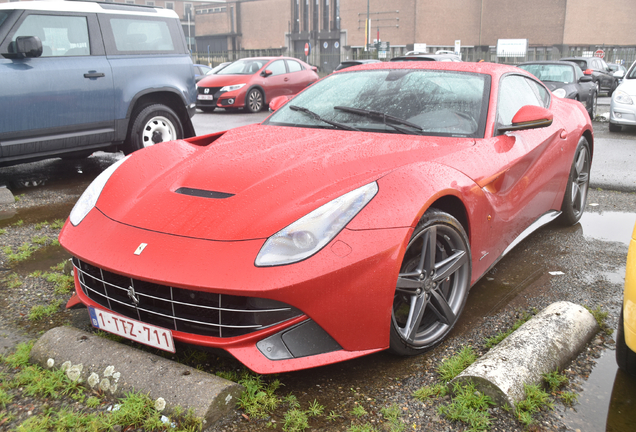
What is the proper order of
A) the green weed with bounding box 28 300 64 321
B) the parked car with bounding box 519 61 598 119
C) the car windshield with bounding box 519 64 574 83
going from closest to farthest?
1. the green weed with bounding box 28 300 64 321
2. the parked car with bounding box 519 61 598 119
3. the car windshield with bounding box 519 64 574 83

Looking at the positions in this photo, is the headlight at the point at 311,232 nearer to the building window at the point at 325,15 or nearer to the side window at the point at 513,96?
the side window at the point at 513,96

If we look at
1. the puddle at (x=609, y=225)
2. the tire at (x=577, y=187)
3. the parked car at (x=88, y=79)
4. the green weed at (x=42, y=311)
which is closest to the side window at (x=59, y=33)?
the parked car at (x=88, y=79)

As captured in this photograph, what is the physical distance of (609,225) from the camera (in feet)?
16.0

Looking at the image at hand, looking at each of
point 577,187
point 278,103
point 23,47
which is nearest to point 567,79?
point 577,187

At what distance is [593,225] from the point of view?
4883mm

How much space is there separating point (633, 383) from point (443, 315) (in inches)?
34.3

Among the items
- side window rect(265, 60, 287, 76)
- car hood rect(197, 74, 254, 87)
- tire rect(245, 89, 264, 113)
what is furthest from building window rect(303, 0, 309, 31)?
tire rect(245, 89, 264, 113)

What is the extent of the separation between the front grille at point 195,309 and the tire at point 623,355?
1.38 metres

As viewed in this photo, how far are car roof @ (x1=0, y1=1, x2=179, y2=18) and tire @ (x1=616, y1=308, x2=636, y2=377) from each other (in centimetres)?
626

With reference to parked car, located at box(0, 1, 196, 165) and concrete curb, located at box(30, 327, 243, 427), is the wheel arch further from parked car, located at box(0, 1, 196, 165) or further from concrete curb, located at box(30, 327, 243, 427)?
concrete curb, located at box(30, 327, 243, 427)

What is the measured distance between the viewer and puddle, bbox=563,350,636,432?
2160 millimetres

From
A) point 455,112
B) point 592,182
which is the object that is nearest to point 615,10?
point 592,182

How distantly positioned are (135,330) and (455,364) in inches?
56.1

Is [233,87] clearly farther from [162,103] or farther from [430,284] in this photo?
[430,284]
